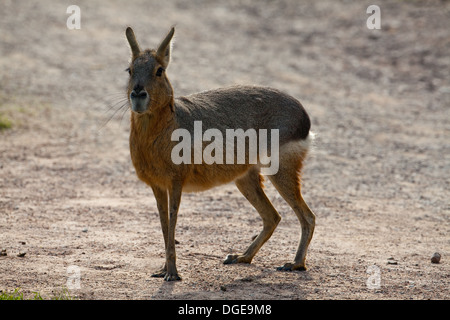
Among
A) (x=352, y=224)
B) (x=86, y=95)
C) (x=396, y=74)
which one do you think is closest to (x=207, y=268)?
(x=352, y=224)

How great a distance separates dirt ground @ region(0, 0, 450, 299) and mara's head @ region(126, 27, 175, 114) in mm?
1526

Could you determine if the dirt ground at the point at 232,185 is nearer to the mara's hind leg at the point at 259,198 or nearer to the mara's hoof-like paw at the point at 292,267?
the mara's hoof-like paw at the point at 292,267

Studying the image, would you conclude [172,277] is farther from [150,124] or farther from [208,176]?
[150,124]

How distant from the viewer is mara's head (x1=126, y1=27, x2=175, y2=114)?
577cm

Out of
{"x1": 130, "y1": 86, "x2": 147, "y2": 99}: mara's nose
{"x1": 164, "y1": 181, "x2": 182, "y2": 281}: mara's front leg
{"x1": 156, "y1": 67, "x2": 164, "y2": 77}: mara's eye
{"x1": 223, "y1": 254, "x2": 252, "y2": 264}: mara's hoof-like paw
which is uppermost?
{"x1": 156, "y1": 67, "x2": 164, "y2": 77}: mara's eye

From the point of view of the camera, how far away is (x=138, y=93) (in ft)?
18.9

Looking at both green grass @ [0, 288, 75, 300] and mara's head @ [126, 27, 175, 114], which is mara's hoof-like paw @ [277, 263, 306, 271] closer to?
mara's head @ [126, 27, 175, 114]

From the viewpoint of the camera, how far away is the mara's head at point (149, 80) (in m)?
5.77

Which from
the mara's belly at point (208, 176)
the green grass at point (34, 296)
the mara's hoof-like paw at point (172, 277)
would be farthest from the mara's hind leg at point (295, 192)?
the green grass at point (34, 296)

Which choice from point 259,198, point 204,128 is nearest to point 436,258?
point 259,198

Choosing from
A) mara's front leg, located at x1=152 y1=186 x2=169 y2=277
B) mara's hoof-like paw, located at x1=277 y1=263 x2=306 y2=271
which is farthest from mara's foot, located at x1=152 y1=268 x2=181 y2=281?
mara's hoof-like paw, located at x1=277 y1=263 x2=306 y2=271

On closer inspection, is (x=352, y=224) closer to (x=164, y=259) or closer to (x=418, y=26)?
(x=164, y=259)

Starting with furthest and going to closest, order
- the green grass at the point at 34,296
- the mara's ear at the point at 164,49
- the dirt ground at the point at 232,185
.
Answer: the dirt ground at the point at 232,185 < the mara's ear at the point at 164,49 < the green grass at the point at 34,296

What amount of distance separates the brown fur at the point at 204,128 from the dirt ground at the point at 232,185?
42cm
